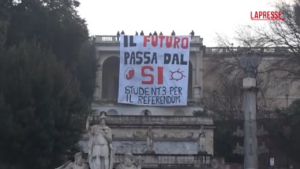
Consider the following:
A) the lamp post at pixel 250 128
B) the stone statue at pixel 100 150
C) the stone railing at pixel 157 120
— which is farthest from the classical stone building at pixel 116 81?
the lamp post at pixel 250 128

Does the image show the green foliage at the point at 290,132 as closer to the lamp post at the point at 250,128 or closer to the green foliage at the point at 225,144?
the green foliage at the point at 225,144

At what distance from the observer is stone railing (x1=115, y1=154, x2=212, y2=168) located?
38062mm

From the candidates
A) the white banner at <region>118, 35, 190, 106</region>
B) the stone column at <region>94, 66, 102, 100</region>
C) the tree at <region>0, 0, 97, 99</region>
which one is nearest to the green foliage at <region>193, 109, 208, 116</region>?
the white banner at <region>118, 35, 190, 106</region>

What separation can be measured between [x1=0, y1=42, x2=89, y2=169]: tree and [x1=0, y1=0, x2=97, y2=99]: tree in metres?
8.13

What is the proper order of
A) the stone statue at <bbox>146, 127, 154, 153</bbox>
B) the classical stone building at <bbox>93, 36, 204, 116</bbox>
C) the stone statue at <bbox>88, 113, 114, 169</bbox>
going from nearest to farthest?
→ the stone statue at <bbox>88, 113, 114, 169</bbox> → the stone statue at <bbox>146, 127, 154, 153</bbox> → the classical stone building at <bbox>93, 36, 204, 116</bbox>

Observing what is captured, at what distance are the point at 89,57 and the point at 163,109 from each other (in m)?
8.25

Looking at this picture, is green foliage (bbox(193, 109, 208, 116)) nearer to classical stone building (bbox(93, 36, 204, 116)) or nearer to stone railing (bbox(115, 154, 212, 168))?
classical stone building (bbox(93, 36, 204, 116))

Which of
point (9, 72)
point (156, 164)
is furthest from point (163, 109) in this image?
point (9, 72)

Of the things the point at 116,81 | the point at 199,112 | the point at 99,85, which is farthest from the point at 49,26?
the point at 116,81

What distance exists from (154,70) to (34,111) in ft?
83.9

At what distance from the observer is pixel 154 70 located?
193 feet

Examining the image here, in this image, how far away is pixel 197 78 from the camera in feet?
233

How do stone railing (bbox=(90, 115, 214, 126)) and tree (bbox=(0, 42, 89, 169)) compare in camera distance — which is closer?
tree (bbox=(0, 42, 89, 169))

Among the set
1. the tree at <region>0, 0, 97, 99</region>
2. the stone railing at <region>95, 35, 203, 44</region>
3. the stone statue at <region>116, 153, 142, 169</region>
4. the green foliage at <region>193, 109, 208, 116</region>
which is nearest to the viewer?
the stone statue at <region>116, 153, 142, 169</region>
